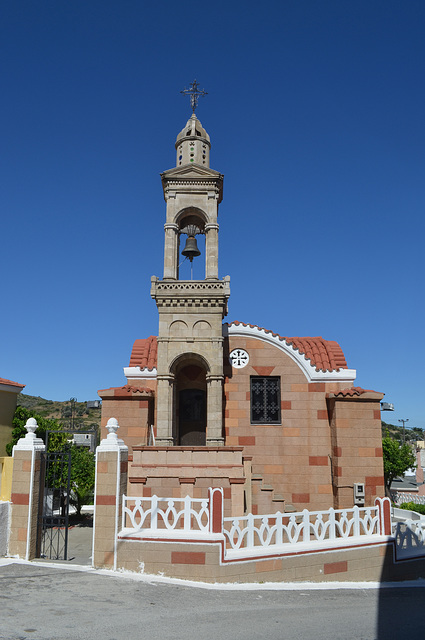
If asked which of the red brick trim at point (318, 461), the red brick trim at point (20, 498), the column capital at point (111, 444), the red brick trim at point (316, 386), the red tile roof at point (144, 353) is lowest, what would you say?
the red brick trim at point (20, 498)

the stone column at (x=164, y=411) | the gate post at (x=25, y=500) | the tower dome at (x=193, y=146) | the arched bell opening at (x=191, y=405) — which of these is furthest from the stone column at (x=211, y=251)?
the gate post at (x=25, y=500)

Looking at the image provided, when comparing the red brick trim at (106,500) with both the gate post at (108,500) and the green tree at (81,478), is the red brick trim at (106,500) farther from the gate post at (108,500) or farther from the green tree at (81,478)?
the green tree at (81,478)

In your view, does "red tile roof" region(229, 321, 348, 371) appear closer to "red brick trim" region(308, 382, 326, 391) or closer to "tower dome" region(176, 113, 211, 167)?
"red brick trim" region(308, 382, 326, 391)

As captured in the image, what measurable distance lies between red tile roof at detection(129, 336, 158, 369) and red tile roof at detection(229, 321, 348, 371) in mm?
2706

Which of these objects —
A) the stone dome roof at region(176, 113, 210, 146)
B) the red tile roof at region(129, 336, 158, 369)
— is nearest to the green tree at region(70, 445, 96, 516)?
the red tile roof at region(129, 336, 158, 369)

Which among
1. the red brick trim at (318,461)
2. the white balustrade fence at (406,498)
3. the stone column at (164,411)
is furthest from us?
the white balustrade fence at (406,498)

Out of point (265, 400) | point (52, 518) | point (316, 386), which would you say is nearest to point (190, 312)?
point (265, 400)

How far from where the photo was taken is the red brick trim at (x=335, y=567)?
10648mm

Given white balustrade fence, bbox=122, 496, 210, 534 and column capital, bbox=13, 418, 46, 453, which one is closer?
white balustrade fence, bbox=122, 496, 210, 534

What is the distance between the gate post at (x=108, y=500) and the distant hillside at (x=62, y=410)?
195ft

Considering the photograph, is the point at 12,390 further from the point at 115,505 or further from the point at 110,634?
the point at 110,634

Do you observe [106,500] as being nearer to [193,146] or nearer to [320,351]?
[320,351]

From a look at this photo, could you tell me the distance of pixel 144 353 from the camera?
1664 centimetres

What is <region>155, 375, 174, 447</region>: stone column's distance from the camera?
14.4 metres
